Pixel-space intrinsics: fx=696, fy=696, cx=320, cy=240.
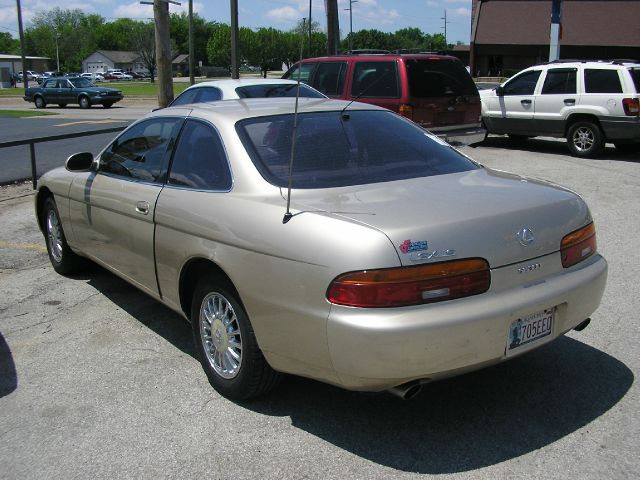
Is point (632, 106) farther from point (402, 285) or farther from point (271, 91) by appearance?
point (402, 285)

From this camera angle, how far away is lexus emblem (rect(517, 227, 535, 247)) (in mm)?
3373

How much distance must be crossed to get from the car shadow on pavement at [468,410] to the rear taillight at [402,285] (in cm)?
79

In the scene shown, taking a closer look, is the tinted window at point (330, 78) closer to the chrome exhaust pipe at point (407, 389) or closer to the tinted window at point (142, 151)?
the tinted window at point (142, 151)

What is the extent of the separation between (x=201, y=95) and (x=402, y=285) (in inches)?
323

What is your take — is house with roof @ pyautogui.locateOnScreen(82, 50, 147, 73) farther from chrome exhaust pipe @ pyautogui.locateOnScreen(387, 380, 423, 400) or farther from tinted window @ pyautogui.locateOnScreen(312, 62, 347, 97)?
chrome exhaust pipe @ pyautogui.locateOnScreen(387, 380, 423, 400)

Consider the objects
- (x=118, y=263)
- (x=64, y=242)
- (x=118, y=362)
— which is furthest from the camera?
(x=64, y=242)

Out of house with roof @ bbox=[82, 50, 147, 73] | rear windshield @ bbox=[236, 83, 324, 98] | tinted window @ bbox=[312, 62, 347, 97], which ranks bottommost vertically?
rear windshield @ bbox=[236, 83, 324, 98]

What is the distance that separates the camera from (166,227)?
4.22 meters

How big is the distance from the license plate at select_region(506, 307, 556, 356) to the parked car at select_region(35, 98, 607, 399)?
0.01m

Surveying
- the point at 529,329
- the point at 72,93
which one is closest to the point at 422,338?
the point at 529,329

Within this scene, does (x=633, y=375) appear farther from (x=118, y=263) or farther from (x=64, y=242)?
(x=64, y=242)

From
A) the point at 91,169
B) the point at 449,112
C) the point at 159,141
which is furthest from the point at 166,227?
the point at 449,112

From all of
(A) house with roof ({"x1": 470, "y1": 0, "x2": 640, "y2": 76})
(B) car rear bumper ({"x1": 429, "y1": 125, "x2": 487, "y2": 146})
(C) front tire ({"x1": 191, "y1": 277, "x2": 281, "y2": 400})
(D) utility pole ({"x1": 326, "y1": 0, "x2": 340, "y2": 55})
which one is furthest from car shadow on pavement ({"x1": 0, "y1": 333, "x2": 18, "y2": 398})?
(A) house with roof ({"x1": 470, "y1": 0, "x2": 640, "y2": 76})

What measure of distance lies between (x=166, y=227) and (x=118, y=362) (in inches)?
39.0
